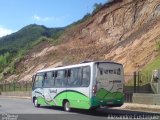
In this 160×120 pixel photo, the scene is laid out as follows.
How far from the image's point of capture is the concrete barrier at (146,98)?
90.7 feet

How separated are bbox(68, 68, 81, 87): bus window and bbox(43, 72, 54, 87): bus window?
9.93 feet

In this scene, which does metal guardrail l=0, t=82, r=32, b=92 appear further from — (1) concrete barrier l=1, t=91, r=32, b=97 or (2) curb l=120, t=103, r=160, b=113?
(2) curb l=120, t=103, r=160, b=113

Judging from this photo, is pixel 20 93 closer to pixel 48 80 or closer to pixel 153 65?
pixel 153 65

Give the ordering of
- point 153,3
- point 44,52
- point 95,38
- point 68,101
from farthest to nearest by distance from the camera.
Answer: point 44,52, point 95,38, point 153,3, point 68,101

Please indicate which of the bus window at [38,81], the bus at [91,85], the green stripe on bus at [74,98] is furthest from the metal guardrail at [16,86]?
the bus at [91,85]

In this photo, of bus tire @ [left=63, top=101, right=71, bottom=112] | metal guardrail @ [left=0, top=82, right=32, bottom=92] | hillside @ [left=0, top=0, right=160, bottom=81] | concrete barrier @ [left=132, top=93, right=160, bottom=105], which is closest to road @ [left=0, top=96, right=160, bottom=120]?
bus tire @ [left=63, top=101, right=71, bottom=112]

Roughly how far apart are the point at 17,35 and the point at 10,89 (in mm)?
87918

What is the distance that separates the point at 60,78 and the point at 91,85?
4260mm

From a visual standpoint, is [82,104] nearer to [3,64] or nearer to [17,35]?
[3,64]

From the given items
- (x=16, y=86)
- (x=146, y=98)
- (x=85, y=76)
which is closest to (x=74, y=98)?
(x=85, y=76)

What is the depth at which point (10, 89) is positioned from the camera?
→ 64.9m

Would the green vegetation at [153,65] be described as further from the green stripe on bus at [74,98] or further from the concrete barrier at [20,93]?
the concrete barrier at [20,93]

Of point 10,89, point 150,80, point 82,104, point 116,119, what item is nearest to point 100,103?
point 82,104

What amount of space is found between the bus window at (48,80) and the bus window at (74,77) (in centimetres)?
303
